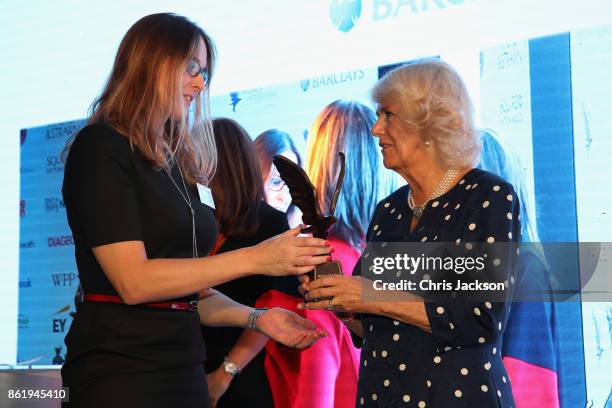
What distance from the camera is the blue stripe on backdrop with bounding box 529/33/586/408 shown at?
8.63 ft

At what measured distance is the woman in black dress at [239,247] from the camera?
2586mm

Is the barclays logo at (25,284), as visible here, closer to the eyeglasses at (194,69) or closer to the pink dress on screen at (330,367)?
the pink dress on screen at (330,367)

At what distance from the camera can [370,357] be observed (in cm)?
193

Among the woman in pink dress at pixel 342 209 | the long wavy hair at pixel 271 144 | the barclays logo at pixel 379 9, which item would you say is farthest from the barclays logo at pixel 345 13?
the long wavy hair at pixel 271 144

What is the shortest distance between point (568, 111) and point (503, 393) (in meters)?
1.27

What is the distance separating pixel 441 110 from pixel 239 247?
3.17 feet

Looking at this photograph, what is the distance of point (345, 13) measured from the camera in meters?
3.28

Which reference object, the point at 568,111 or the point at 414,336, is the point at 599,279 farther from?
the point at 414,336

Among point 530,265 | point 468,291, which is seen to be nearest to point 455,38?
point 530,265

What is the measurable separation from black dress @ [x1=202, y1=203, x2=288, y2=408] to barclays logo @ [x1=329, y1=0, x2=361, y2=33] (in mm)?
1017

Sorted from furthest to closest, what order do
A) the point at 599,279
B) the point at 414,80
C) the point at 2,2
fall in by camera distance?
the point at 2,2
the point at 599,279
the point at 414,80

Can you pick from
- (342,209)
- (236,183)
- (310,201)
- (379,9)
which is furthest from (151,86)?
(379,9)

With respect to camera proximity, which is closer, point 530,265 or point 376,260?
point 376,260

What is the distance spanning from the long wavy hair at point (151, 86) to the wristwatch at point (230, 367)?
36.8 inches
